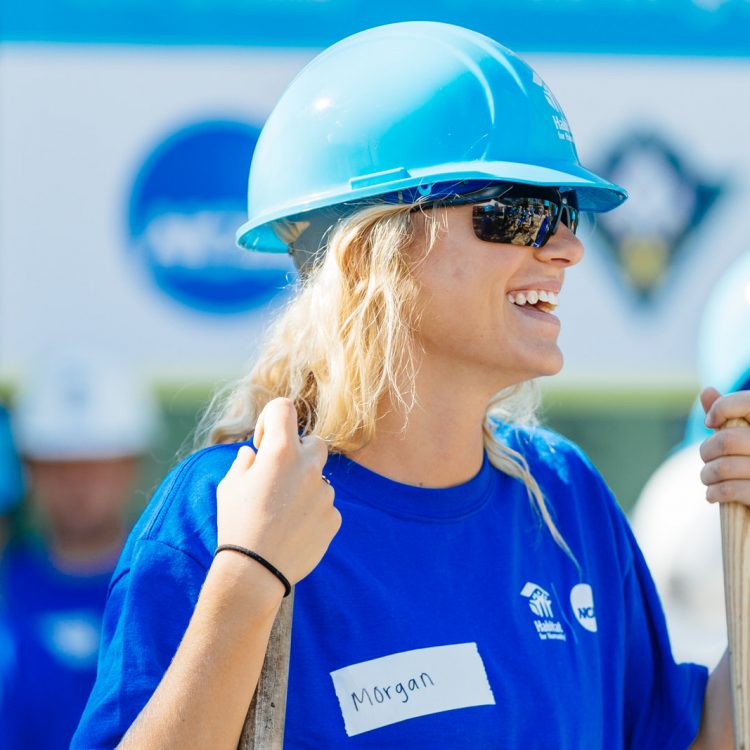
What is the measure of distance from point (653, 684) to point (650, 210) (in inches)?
106

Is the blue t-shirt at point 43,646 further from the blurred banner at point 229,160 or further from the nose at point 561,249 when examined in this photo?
the nose at point 561,249

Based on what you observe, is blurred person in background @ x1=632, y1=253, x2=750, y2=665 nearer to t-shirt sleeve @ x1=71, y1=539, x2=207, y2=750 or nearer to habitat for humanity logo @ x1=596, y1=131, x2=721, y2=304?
habitat for humanity logo @ x1=596, y1=131, x2=721, y2=304

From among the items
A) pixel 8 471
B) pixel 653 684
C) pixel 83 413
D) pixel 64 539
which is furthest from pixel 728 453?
pixel 8 471

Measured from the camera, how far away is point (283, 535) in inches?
57.5

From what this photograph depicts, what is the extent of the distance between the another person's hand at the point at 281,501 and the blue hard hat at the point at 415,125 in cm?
48

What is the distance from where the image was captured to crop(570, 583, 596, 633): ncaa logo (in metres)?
1.89

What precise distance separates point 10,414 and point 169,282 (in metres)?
0.76

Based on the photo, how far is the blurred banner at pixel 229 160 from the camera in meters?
4.05

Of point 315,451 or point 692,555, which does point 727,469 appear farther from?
point 692,555

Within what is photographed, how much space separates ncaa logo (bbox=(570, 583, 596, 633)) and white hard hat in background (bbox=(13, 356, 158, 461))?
2.50 meters

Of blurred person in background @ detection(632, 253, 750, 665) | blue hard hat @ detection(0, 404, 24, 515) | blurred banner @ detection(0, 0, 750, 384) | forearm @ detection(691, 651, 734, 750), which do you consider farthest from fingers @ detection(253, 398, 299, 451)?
blue hard hat @ detection(0, 404, 24, 515)

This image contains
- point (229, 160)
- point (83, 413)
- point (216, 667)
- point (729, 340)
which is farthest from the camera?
point (83, 413)

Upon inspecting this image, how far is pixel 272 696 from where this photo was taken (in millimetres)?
1484

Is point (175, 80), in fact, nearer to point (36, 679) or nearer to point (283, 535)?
point (36, 679)
